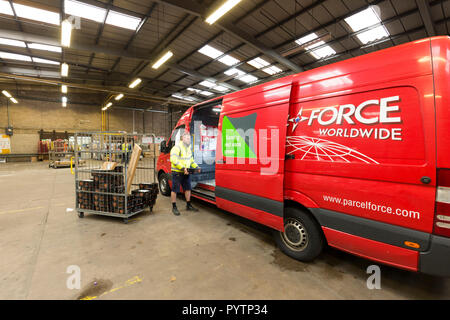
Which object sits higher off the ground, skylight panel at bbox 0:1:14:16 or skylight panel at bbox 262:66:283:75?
skylight panel at bbox 0:1:14:16

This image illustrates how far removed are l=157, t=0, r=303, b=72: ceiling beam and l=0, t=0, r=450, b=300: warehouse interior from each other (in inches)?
1.8

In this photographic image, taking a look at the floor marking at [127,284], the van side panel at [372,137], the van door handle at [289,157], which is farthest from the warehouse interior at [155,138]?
the van door handle at [289,157]

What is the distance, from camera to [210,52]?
9.43 meters

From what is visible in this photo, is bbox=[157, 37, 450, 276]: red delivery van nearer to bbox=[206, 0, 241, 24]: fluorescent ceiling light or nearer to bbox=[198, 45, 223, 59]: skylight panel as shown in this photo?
bbox=[206, 0, 241, 24]: fluorescent ceiling light

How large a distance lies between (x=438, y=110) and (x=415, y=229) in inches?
38.5

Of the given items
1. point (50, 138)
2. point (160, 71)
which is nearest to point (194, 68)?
point (160, 71)

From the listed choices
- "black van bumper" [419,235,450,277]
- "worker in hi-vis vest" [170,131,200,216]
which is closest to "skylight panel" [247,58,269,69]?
"worker in hi-vis vest" [170,131,200,216]

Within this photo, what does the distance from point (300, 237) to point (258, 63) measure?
9.83 meters

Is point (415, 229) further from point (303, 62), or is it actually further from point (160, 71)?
point (160, 71)

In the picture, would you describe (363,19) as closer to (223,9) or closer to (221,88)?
(223,9)

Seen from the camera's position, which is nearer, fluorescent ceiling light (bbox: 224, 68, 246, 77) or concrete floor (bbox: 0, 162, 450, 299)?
concrete floor (bbox: 0, 162, 450, 299)

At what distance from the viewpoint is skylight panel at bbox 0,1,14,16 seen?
6.13m

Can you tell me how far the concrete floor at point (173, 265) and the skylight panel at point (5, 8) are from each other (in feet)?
22.5

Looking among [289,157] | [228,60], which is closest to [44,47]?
[228,60]
